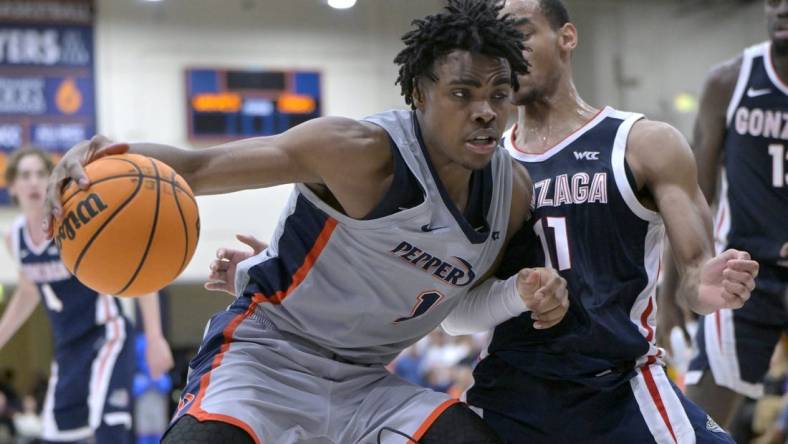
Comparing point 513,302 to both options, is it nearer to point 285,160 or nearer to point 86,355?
point 285,160

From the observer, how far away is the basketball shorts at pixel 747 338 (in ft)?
15.7

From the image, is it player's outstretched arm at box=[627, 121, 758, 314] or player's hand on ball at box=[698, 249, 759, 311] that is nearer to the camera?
player's hand on ball at box=[698, 249, 759, 311]

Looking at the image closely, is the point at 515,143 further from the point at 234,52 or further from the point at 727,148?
the point at 234,52

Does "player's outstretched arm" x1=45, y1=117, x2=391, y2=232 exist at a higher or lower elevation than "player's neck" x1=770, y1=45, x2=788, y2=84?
lower

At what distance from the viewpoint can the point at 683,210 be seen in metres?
3.52

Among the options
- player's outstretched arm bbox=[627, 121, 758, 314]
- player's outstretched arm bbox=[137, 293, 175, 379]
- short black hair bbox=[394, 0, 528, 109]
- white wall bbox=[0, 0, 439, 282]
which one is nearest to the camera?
player's outstretched arm bbox=[627, 121, 758, 314]

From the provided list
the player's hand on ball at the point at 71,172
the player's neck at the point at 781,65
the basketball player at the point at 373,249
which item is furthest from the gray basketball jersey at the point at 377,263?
the player's neck at the point at 781,65

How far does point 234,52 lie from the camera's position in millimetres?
14750

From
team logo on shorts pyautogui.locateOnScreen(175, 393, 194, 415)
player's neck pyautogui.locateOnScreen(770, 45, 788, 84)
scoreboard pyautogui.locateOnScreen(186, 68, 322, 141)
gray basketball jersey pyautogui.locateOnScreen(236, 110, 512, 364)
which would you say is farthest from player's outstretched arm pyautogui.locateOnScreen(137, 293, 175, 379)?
scoreboard pyautogui.locateOnScreen(186, 68, 322, 141)

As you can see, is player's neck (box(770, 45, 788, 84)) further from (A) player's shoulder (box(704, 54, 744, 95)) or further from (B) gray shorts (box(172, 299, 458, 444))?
(B) gray shorts (box(172, 299, 458, 444))

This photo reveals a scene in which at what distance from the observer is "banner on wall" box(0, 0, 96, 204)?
1347 cm

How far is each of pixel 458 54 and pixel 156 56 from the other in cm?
1165

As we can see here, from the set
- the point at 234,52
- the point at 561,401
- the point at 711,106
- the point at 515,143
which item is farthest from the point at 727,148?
the point at 234,52

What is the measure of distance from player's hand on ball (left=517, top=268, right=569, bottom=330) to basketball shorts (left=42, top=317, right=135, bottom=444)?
348 centimetres
